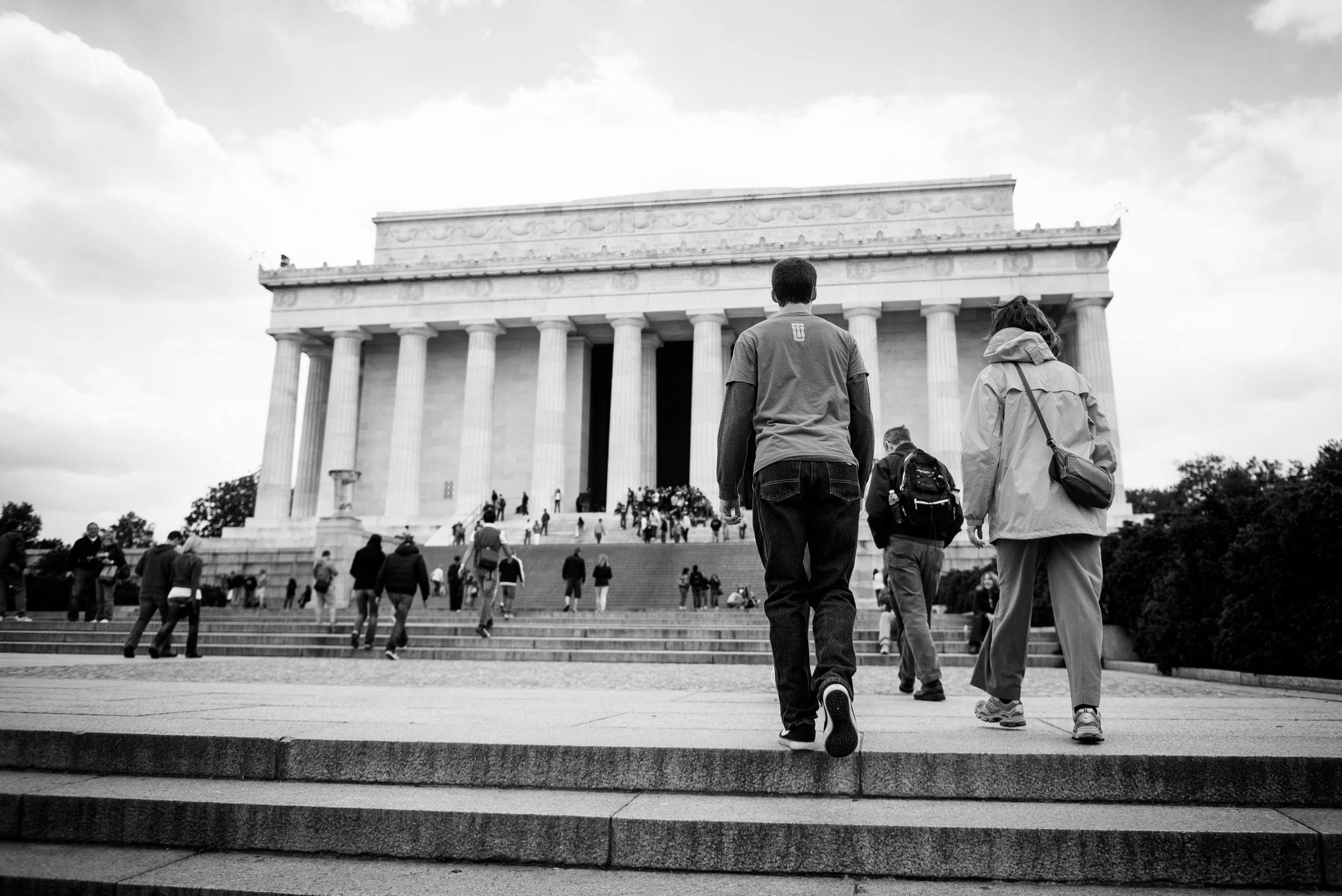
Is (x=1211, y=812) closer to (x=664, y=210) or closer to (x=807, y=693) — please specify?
(x=807, y=693)

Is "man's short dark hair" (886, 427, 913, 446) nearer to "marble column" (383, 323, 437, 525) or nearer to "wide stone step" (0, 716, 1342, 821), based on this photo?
"wide stone step" (0, 716, 1342, 821)

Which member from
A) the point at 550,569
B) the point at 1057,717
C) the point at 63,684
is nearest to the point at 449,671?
the point at 63,684

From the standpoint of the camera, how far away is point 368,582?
1520 centimetres

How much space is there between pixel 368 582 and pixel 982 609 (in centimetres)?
974

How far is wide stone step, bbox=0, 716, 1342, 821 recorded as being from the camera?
12.2ft

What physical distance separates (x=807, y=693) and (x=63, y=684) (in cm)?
779

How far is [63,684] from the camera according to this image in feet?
28.5

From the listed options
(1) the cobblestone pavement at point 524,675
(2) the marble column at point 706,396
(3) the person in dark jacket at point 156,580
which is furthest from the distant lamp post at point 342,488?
(1) the cobblestone pavement at point 524,675

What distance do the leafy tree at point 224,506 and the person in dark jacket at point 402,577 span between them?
61.7m

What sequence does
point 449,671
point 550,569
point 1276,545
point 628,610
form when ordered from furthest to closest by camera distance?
point 550,569
point 628,610
point 449,671
point 1276,545

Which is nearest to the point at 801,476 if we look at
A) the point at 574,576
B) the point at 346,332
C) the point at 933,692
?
the point at 933,692

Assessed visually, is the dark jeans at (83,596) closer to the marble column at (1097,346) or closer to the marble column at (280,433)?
the marble column at (280,433)

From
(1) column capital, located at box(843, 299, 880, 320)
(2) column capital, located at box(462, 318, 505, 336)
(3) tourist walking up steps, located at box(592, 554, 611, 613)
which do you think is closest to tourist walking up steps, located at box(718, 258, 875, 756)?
(3) tourist walking up steps, located at box(592, 554, 611, 613)

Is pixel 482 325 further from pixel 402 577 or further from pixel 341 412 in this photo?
pixel 402 577
